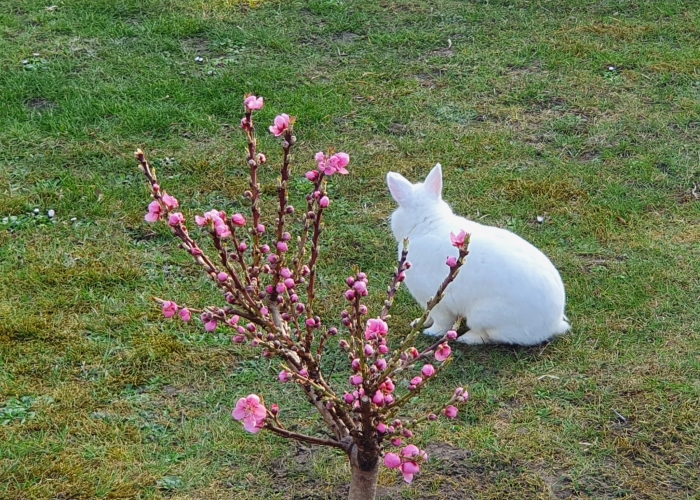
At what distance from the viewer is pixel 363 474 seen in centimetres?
270

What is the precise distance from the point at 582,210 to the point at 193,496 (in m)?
2.95

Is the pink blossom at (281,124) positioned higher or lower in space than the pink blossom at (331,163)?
higher

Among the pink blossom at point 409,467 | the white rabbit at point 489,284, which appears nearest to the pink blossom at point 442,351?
the pink blossom at point 409,467

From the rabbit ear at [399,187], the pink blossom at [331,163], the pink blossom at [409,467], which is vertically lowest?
the rabbit ear at [399,187]

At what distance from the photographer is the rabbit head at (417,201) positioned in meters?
4.35

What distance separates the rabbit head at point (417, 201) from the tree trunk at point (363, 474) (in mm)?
1818

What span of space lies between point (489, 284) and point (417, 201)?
0.61 m

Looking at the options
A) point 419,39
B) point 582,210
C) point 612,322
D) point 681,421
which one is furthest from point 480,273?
point 419,39

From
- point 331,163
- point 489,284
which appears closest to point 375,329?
point 331,163

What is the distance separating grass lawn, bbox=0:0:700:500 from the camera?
11.7ft

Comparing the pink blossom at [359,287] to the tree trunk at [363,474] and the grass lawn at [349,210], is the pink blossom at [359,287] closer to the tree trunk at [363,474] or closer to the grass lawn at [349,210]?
the tree trunk at [363,474]

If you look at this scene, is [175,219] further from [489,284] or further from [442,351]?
[489,284]

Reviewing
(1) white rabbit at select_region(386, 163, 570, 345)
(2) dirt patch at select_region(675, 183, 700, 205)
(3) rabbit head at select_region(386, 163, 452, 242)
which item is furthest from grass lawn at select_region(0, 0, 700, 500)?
(3) rabbit head at select_region(386, 163, 452, 242)

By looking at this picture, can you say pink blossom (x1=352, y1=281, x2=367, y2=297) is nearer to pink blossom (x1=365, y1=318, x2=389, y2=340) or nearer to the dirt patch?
pink blossom (x1=365, y1=318, x2=389, y2=340)
